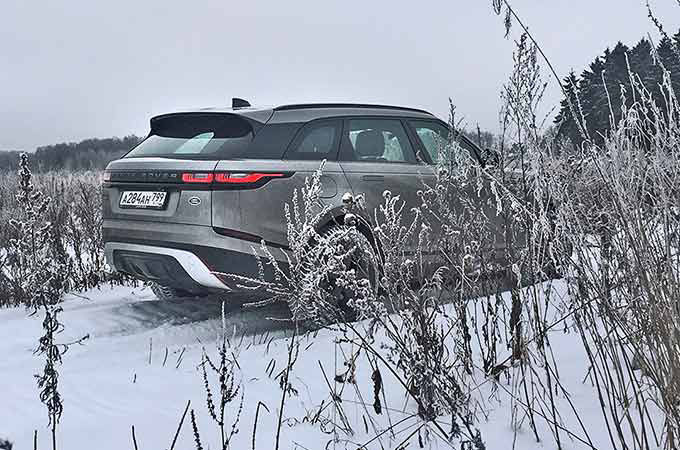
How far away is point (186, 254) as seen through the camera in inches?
150

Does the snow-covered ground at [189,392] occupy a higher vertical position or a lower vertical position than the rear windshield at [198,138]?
lower

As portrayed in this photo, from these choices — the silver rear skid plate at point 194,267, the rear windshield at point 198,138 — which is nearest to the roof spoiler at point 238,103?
the rear windshield at point 198,138

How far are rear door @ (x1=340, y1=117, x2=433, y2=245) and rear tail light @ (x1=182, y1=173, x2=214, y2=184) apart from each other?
1.02m

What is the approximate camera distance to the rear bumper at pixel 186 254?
3.74 meters

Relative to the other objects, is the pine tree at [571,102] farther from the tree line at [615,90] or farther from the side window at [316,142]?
the side window at [316,142]

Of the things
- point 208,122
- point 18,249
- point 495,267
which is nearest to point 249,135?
point 208,122

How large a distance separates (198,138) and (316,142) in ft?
2.73

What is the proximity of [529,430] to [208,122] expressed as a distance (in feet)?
9.92

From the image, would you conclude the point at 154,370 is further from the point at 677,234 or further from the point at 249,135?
the point at 677,234

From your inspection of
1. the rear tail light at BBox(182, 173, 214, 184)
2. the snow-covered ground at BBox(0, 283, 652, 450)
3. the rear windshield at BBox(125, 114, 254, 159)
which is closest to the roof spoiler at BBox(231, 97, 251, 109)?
the rear windshield at BBox(125, 114, 254, 159)

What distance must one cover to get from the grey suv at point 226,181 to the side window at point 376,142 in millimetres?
11

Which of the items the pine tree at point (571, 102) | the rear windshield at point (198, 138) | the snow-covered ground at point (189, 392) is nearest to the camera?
the pine tree at point (571, 102)

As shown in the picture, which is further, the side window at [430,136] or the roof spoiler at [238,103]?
the side window at [430,136]

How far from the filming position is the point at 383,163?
460 cm
